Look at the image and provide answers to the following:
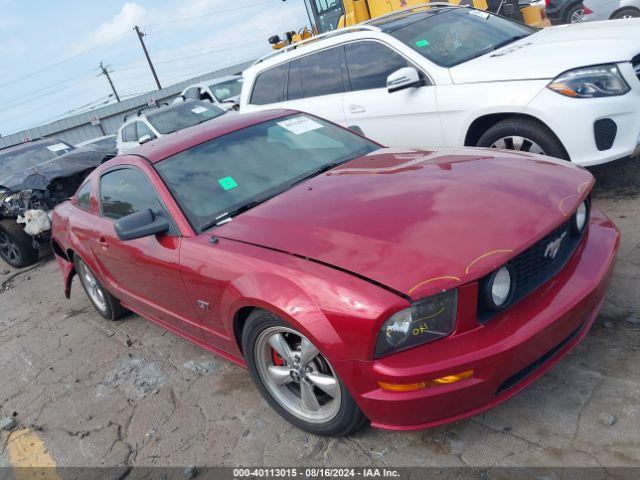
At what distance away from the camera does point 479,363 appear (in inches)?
79.6

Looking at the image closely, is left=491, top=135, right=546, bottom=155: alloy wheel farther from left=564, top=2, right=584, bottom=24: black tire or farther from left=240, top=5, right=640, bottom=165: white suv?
left=564, top=2, right=584, bottom=24: black tire

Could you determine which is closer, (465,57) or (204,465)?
(204,465)

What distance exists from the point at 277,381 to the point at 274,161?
1417 millimetres

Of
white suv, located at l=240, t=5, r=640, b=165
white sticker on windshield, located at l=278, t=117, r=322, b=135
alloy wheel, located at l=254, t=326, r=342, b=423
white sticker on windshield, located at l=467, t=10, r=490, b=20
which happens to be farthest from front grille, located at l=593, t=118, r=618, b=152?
alloy wheel, located at l=254, t=326, r=342, b=423

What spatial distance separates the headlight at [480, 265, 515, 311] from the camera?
2.10 m

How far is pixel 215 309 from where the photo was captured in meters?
2.82

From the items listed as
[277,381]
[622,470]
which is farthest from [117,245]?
[622,470]

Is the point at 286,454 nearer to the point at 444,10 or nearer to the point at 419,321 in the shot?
the point at 419,321

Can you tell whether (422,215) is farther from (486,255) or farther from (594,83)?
(594,83)

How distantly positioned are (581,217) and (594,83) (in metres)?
1.83

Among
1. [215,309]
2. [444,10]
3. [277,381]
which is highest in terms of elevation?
[444,10]

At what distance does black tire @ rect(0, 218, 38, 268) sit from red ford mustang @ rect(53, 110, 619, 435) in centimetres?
454

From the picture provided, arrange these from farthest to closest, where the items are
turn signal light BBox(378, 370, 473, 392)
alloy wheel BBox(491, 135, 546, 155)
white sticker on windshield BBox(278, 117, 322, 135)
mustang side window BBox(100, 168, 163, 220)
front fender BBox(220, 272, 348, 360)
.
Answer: alloy wheel BBox(491, 135, 546, 155) < white sticker on windshield BBox(278, 117, 322, 135) < mustang side window BBox(100, 168, 163, 220) < front fender BBox(220, 272, 348, 360) < turn signal light BBox(378, 370, 473, 392)

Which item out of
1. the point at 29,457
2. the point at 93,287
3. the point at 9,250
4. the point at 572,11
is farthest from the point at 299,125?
the point at 572,11
